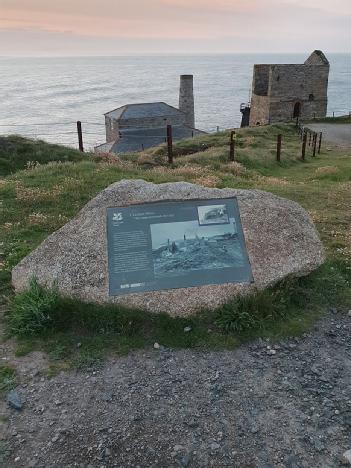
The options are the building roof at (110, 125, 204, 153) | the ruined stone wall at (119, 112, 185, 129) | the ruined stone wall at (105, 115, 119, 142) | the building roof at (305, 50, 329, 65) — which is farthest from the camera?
the building roof at (305, 50, 329, 65)

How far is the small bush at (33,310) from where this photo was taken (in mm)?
6305

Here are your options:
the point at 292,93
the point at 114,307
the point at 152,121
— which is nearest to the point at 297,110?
the point at 292,93

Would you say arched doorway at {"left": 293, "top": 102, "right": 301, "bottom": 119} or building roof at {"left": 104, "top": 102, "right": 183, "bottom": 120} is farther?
arched doorway at {"left": 293, "top": 102, "right": 301, "bottom": 119}

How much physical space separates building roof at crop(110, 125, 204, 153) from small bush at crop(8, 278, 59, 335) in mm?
35609

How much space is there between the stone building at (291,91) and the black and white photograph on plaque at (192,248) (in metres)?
44.1

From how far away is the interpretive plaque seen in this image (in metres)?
6.64

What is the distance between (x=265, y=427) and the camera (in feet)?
15.7

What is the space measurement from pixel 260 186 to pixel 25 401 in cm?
1030

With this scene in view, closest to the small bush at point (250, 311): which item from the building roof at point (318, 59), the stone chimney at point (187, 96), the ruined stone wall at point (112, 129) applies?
the ruined stone wall at point (112, 129)

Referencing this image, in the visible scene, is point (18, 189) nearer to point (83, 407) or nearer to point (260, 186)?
point (260, 186)

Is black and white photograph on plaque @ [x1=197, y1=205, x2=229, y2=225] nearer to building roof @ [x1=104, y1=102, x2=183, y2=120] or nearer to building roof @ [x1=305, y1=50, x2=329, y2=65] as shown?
building roof @ [x1=104, y1=102, x2=183, y2=120]

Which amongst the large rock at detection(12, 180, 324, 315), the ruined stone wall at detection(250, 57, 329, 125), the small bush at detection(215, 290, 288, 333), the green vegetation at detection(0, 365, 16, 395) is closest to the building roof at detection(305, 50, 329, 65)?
the ruined stone wall at detection(250, 57, 329, 125)

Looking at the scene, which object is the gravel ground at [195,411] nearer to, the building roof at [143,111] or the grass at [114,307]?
the grass at [114,307]

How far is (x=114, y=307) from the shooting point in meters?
6.39
